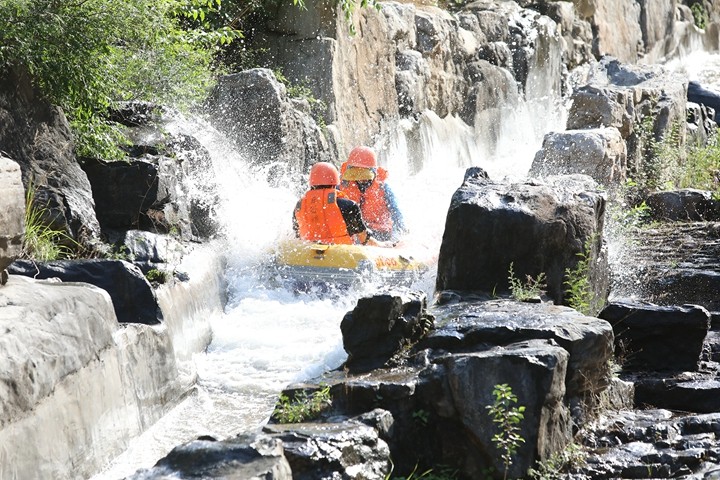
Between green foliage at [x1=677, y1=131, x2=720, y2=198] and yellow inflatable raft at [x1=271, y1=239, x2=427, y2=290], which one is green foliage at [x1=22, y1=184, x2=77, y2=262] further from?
green foliage at [x1=677, y1=131, x2=720, y2=198]

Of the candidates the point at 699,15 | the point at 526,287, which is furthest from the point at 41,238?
the point at 699,15

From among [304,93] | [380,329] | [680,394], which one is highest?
[304,93]

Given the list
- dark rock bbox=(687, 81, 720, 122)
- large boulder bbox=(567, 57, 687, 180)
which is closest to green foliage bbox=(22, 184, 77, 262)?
large boulder bbox=(567, 57, 687, 180)

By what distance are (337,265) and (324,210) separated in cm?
81

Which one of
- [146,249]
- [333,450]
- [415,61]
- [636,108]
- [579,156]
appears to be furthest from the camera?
[415,61]

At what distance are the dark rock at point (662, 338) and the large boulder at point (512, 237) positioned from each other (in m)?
0.51

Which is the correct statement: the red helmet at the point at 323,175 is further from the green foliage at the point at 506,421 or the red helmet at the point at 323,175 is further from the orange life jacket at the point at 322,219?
the green foliage at the point at 506,421

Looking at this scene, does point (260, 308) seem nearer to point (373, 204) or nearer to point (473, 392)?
point (373, 204)

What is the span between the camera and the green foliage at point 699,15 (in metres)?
33.0

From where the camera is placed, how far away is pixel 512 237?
24.0 feet

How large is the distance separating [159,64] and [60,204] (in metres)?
3.17

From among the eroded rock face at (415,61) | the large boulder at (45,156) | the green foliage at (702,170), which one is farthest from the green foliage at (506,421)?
the green foliage at (702,170)

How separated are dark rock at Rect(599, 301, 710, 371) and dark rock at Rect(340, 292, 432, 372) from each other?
6.13 ft

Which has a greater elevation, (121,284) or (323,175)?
(323,175)
